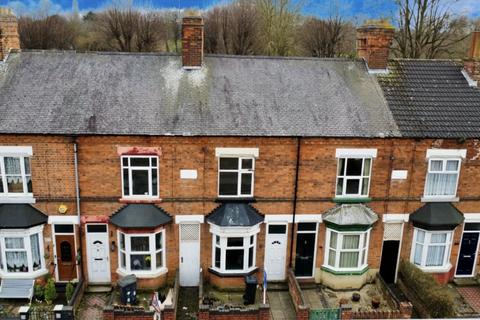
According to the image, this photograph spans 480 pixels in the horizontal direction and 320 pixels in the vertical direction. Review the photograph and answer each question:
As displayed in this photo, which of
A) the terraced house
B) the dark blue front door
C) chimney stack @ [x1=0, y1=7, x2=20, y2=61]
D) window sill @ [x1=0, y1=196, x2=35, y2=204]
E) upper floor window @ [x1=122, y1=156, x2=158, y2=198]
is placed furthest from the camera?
the dark blue front door

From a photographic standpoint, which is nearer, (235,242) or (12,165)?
(12,165)

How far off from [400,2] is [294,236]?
24.0 metres

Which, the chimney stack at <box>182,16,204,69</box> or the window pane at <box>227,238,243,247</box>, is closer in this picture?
the window pane at <box>227,238,243,247</box>

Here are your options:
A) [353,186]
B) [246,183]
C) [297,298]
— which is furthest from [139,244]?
[353,186]

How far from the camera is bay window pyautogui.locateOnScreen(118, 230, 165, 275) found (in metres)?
14.6

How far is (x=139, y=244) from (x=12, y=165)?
4996mm

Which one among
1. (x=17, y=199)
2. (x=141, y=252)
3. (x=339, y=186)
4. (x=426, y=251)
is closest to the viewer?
(x=17, y=199)

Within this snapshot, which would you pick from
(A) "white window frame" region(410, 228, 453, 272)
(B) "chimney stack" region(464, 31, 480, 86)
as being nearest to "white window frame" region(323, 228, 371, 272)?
(A) "white window frame" region(410, 228, 453, 272)

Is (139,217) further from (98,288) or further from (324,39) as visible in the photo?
(324,39)

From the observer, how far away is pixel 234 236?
14.8 meters

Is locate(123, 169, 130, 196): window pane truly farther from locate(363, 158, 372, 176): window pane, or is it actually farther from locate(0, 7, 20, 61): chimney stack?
locate(363, 158, 372, 176): window pane

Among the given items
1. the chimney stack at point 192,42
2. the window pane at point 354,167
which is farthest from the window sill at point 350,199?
the chimney stack at point 192,42

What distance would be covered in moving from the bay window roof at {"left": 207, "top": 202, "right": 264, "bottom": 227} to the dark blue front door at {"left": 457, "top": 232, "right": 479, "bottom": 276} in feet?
26.7

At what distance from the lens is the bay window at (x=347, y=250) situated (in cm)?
1530
